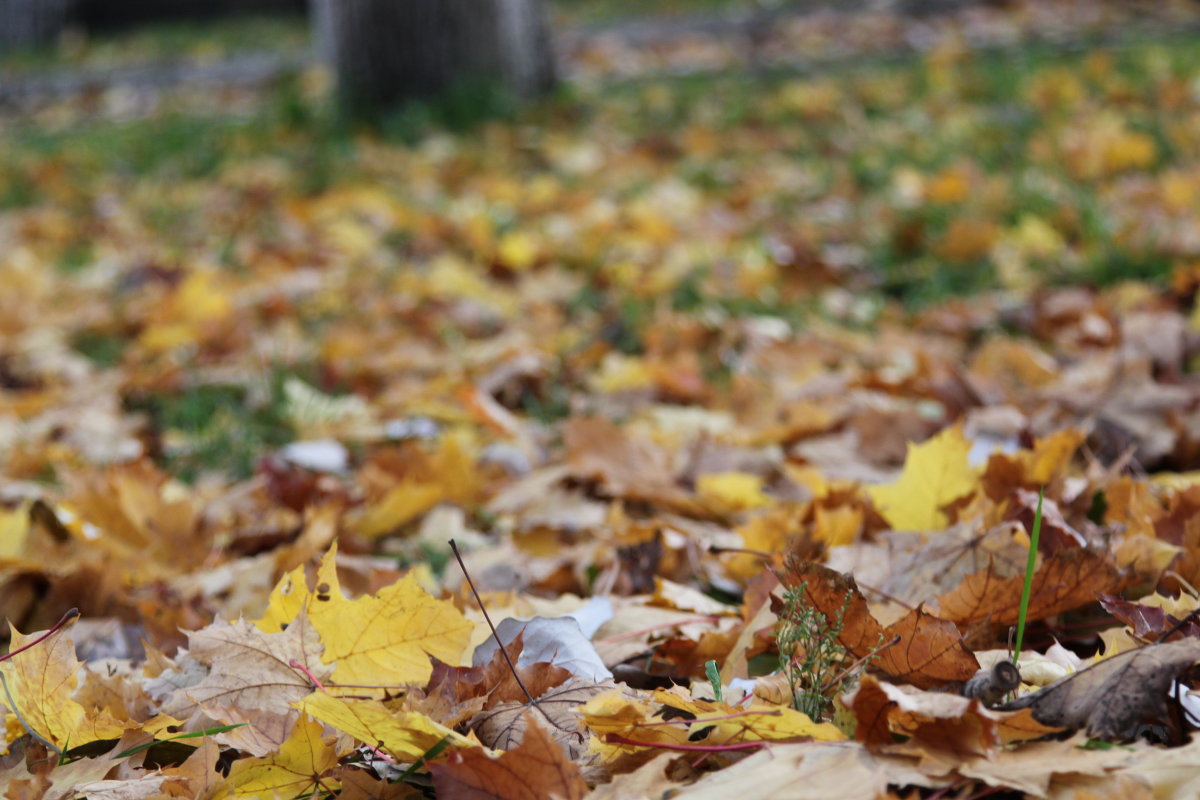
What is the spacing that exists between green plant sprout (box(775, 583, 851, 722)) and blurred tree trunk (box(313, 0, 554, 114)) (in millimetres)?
4924

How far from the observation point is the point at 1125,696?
92 cm

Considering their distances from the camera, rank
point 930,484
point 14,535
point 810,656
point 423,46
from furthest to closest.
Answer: point 423,46, point 14,535, point 930,484, point 810,656

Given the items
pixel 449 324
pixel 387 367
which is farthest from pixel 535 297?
pixel 387 367

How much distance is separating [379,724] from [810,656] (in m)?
0.36

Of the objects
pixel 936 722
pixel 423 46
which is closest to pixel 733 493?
pixel 936 722

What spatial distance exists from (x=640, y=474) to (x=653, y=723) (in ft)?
2.91

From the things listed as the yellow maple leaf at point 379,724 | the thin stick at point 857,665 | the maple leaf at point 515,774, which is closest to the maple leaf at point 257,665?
the yellow maple leaf at point 379,724

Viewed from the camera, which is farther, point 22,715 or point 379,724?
point 22,715

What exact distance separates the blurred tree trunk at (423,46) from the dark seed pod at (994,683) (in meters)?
5.01

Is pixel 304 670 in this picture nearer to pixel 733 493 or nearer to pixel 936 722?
pixel 936 722

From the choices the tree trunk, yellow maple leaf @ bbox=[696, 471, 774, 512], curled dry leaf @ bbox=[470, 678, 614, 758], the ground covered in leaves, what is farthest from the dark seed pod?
the tree trunk

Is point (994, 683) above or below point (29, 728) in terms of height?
above

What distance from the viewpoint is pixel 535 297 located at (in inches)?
130

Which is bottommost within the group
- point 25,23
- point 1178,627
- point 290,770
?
point 25,23
